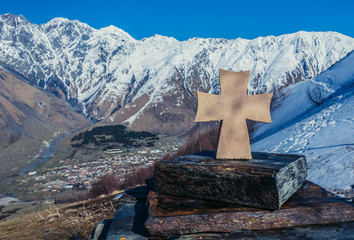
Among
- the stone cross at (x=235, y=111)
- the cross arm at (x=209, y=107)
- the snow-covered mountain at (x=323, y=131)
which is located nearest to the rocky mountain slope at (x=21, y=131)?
the snow-covered mountain at (x=323, y=131)

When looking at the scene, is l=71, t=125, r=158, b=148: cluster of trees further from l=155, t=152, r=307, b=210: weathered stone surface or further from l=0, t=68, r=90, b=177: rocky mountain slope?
l=155, t=152, r=307, b=210: weathered stone surface

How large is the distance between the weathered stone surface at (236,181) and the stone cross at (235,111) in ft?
2.32

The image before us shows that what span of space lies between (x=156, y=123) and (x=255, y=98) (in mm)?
191668

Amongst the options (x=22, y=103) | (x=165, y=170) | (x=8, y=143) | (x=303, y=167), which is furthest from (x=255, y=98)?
A: (x=22, y=103)

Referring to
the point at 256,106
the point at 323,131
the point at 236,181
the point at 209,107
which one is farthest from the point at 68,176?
the point at 236,181

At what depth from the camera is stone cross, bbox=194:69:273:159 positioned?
4.56 meters

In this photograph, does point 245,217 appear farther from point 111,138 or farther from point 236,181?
point 111,138

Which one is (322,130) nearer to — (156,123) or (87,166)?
(87,166)

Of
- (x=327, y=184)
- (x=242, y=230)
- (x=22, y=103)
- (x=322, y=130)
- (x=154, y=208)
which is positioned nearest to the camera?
(x=242, y=230)

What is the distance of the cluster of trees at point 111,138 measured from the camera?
136462 millimetres

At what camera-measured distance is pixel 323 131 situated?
1041 centimetres

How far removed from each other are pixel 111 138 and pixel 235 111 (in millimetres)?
150009

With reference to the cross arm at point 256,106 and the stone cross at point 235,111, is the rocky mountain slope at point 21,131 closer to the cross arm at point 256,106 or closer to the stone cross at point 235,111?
the stone cross at point 235,111

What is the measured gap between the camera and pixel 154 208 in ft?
12.1
